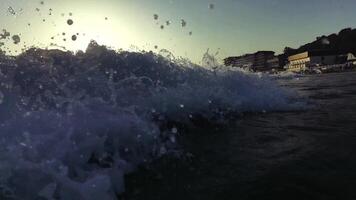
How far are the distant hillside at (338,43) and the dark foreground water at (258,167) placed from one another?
154 m

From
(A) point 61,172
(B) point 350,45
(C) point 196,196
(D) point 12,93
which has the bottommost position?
(C) point 196,196

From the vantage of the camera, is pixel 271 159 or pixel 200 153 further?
pixel 200 153

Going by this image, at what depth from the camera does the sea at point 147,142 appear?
16.4 feet

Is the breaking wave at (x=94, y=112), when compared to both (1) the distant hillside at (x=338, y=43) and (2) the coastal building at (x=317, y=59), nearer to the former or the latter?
(2) the coastal building at (x=317, y=59)

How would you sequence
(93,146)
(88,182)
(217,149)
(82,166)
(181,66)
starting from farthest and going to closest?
(181,66), (217,149), (93,146), (82,166), (88,182)

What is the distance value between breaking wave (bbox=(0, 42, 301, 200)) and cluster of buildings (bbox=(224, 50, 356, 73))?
3991 inches

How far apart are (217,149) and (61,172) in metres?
2.77

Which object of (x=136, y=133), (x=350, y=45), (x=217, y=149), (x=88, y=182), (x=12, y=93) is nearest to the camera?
(x=88, y=182)

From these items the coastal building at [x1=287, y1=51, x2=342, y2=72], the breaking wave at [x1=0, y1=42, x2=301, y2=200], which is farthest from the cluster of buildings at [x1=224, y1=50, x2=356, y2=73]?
the breaking wave at [x1=0, y1=42, x2=301, y2=200]

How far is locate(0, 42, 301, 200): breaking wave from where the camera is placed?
492cm

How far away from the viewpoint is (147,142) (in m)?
6.65

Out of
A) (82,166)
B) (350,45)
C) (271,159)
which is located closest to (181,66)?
(271,159)

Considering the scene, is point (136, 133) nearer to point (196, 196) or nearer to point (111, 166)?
point (111, 166)

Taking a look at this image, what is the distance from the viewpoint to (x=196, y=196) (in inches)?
196
